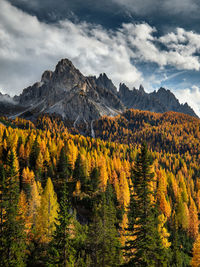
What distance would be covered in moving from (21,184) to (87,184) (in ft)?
69.5

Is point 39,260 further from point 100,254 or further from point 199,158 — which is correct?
point 199,158

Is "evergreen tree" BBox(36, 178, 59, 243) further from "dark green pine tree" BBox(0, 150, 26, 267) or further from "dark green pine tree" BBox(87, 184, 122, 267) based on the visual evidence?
"dark green pine tree" BBox(0, 150, 26, 267)

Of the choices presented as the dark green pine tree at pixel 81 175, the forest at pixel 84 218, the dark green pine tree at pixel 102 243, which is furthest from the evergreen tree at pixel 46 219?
the dark green pine tree at pixel 81 175

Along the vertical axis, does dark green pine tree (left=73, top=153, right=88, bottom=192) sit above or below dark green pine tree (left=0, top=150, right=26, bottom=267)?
above

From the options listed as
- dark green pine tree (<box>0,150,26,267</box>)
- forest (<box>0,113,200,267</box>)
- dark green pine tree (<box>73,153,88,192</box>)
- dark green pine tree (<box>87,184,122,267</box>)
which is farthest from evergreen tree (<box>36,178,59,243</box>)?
dark green pine tree (<box>73,153,88,192</box>)

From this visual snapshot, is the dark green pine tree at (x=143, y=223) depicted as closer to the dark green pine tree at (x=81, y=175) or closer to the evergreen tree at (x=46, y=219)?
the evergreen tree at (x=46, y=219)

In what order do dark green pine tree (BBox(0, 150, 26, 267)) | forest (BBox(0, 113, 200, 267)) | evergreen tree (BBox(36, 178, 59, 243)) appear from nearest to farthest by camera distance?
1. forest (BBox(0, 113, 200, 267))
2. dark green pine tree (BBox(0, 150, 26, 267))
3. evergreen tree (BBox(36, 178, 59, 243))

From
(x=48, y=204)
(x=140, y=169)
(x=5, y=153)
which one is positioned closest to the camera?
(x=140, y=169)

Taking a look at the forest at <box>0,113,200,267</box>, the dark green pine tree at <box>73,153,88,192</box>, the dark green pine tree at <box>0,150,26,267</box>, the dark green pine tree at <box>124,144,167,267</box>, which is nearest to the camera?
the dark green pine tree at <box>124,144,167,267</box>

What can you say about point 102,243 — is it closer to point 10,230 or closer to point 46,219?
point 10,230

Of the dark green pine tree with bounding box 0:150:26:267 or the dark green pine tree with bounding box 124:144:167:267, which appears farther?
the dark green pine tree with bounding box 0:150:26:267

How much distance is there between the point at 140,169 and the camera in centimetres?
1650

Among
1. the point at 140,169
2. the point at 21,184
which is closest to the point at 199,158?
the point at 21,184

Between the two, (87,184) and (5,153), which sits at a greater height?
(5,153)
